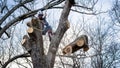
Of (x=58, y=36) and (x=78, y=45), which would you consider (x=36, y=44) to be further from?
(x=78, y=45)

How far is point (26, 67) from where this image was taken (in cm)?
1788

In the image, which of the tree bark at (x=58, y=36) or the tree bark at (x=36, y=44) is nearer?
the tree bark at (x=36, y=44)

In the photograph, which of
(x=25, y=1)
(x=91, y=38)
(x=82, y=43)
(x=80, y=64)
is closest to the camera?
(x=82, y=43)

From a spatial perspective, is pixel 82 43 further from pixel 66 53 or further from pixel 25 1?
pixel 25 1

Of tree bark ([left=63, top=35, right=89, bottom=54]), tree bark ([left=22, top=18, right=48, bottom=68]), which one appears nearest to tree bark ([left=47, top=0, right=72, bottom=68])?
tree bark ([left=22, top=18, right=48, bottom=68])

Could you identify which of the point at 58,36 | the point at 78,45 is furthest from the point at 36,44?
the point at 78,45

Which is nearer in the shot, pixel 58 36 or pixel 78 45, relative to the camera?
pixel 78 45

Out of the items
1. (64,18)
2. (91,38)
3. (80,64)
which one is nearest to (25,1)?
(64,18)

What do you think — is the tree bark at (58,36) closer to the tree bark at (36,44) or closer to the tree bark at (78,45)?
the tree bark at (36,44)

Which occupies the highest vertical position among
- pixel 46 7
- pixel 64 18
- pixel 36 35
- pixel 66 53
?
pixel 46 7

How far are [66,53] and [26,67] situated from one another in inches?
432

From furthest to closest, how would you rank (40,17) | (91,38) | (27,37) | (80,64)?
1. (91,38)
2. (80,64)
3. (40,17)
4. (27,37)

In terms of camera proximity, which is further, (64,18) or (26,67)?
(26,67)

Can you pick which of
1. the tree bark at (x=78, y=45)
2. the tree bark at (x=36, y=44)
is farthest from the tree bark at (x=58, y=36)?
the tree bark at (x=78, y=45)
